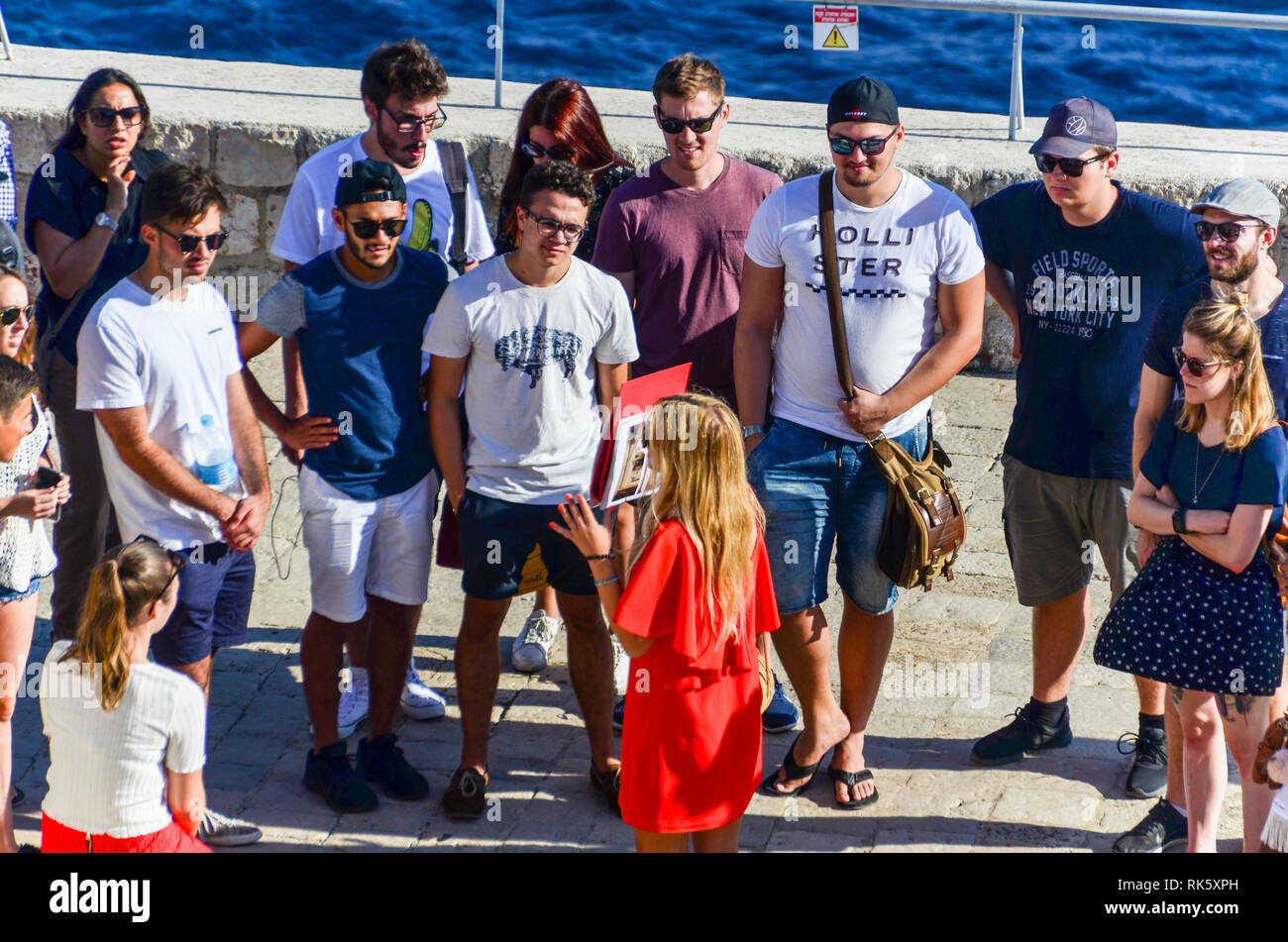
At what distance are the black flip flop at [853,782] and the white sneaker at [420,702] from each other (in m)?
1.34

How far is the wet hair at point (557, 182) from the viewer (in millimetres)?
4496

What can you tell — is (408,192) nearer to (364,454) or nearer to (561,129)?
(561,129)

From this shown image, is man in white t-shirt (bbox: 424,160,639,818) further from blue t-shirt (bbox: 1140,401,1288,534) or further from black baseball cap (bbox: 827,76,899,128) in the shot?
blue t-shirt (bbox: 1140,401,1288,534)

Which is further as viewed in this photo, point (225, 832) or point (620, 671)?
point (620, 671)

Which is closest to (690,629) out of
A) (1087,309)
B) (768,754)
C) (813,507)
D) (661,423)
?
(661,423)

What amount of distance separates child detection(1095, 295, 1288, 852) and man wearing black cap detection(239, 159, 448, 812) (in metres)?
2.08

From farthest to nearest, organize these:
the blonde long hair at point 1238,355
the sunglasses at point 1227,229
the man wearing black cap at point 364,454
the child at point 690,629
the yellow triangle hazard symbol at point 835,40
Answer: the yellow triangle hazard symbol at point 835,40 < the man wearing black cap at point 364,454 < the sunglasses at point 1227,229 < the blonde long hair at point 1238,355 < the child at point 690,629

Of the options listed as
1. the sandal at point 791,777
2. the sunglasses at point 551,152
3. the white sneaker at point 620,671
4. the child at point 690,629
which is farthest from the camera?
the white sneaker at point 620,671

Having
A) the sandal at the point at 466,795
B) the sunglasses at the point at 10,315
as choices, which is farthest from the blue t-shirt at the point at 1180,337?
the sunglasses at the point at 10,315

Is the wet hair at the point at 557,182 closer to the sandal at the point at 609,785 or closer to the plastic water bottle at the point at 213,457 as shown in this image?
the plastic water bottle at the point at 213,457

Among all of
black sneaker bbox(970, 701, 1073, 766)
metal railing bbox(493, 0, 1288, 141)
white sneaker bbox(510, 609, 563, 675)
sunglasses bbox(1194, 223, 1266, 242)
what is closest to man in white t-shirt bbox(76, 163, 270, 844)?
white sneaker bbox(510, 609, 563, 675)

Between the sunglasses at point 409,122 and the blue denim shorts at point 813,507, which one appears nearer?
the blue denim shorts at point 813,507

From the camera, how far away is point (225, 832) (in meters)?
4.48

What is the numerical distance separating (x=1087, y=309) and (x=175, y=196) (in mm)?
2660
